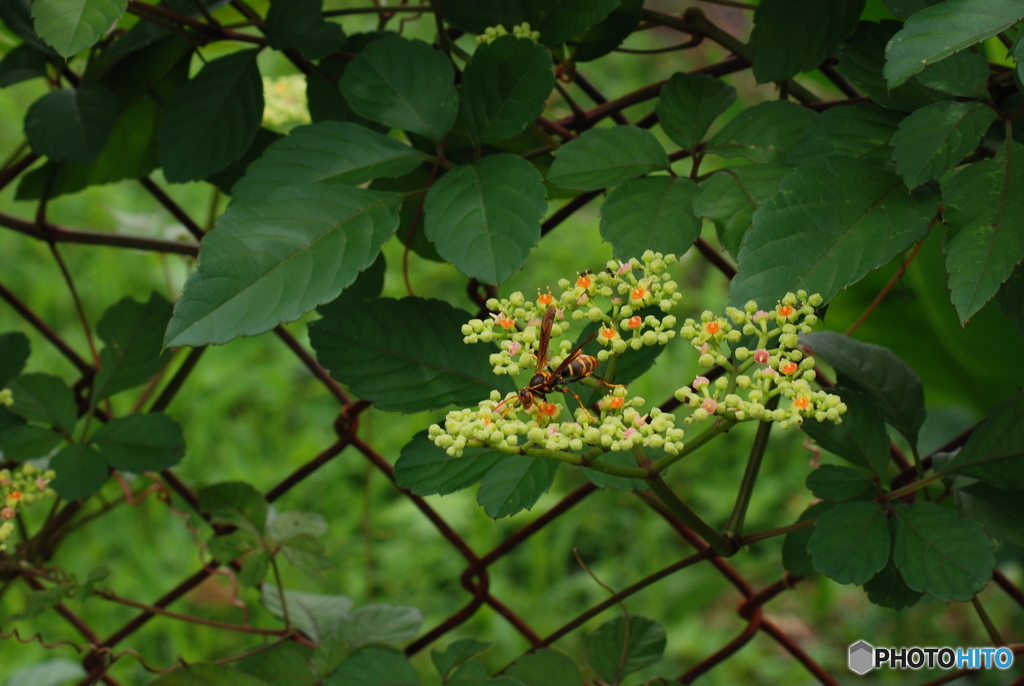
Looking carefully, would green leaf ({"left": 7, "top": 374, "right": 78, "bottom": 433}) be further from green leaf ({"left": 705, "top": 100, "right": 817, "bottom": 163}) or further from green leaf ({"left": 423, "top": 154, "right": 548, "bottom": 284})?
green leaf ({"left": 705, "top": 100, "right": 817, "bottom": 163})

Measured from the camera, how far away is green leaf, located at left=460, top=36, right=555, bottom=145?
0.74m

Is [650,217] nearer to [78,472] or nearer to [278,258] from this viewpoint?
→ [278,258]

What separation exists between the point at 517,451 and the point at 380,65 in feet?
1.33

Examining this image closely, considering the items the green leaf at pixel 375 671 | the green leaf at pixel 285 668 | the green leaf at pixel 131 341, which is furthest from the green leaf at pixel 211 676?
the green leaf at pixel 131 341

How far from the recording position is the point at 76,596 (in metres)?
0.94

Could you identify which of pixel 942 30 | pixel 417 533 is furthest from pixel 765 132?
pixel 417 533

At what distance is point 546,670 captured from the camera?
85cm

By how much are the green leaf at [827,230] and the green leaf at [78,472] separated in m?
0.74

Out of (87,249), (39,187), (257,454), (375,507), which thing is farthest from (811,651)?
(87,249)

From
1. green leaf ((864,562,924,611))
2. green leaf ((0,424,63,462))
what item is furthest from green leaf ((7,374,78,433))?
green leaf ((864,562,924,611))

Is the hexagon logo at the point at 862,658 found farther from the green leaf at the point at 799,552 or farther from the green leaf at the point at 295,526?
the green leaf at the point at 295,526

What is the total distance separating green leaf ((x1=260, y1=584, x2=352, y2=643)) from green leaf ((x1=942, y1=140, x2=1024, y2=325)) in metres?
0.84

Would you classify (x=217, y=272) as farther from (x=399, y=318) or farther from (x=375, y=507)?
(x=375, y=507)

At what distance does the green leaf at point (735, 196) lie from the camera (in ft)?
2.27
